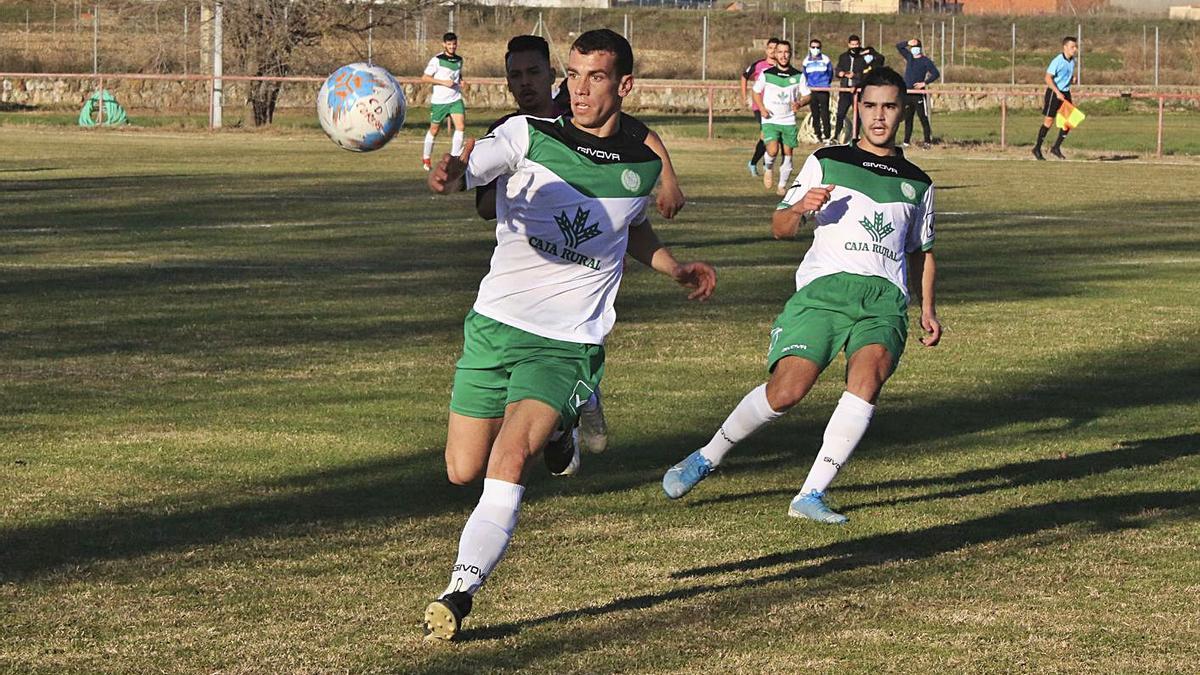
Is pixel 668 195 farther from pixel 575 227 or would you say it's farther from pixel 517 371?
pixel 517 371

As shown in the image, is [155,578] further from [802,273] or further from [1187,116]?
[1187,116]

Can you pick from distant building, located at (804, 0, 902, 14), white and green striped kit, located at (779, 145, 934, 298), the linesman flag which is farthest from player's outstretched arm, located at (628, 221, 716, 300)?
distant building, located at (804, 0, 902, 14)

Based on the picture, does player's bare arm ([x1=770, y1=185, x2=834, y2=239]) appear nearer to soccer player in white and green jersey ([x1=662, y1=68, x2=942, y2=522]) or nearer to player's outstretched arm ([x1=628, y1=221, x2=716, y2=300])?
soccer player in white and green jersey ([x1=662, y1=68, x2=942, y2=522])

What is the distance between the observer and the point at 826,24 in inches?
3184

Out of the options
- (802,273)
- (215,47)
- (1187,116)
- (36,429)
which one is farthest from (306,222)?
(1187,116)

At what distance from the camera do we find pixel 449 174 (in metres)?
6.00

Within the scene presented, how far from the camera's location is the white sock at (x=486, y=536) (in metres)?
5.63

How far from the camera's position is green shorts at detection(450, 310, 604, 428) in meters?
6.11

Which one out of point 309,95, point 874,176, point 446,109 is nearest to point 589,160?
point 874,176

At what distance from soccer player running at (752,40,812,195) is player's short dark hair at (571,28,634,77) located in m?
19.1

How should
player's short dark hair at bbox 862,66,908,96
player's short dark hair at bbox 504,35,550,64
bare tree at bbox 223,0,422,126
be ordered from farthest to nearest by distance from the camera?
bare tree at bbox 223,0,422,126, player's short dark hair at bbox 504,35,550,64, player's short dark hair at bbox 862,66,908,96

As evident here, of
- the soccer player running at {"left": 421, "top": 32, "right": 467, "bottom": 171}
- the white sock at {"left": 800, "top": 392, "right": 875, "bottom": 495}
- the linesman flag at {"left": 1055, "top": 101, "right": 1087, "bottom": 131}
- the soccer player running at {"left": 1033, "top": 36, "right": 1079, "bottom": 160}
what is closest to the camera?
the white sock at {"left": 800, "top": 392, "right": 875, "bottom": 495}

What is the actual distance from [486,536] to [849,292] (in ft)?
8.61

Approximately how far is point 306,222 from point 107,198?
4.29 metres
